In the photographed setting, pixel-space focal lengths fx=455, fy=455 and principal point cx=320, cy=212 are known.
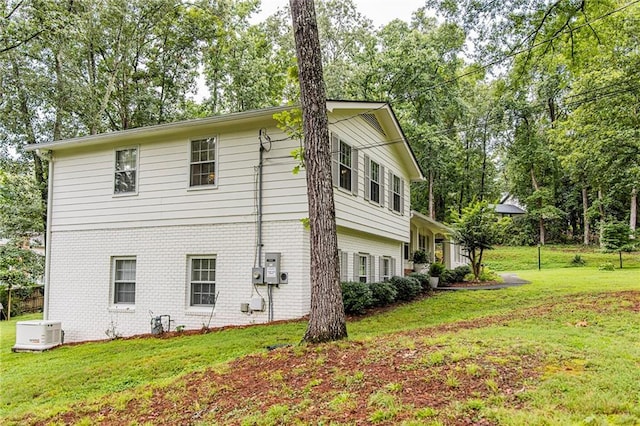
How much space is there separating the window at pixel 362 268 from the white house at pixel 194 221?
33 mm

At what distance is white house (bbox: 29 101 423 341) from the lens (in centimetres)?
1021

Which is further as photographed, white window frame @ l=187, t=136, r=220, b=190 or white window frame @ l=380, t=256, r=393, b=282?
white window frame @ l=380, t=256, r=393, b=282

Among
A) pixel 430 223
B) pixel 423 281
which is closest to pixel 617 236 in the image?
pixel 430 223

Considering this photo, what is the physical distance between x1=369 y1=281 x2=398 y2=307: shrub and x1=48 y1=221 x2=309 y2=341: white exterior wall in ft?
8.66

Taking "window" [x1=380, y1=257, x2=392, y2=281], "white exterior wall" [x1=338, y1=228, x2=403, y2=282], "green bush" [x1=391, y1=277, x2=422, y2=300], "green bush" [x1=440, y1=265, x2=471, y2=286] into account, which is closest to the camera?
"white exterior wall" [x1=338, y1=228, x2=403, y2=282]

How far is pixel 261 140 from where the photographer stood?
10461 mm

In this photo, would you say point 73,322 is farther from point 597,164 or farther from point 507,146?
point 507,146

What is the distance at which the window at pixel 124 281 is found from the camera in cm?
1178

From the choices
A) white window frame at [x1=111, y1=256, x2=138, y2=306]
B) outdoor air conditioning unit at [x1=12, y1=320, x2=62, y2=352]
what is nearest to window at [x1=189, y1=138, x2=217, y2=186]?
white window frame at [x1=111, y1=256, x2=138, y2=306]

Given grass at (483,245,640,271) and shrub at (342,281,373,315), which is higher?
grass at (483,245,640,271)

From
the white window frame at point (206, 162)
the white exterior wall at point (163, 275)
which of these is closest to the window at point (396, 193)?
the white exterior wall at point (163, 275)

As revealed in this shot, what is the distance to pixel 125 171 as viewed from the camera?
12109 millimetres

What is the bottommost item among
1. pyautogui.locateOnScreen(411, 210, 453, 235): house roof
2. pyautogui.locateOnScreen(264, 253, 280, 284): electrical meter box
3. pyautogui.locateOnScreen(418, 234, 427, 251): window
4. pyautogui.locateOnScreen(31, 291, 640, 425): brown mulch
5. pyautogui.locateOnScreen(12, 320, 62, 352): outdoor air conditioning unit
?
pyautogui.locateOnScreen(12, 320, 62, 352): outdoor air conditioning unit

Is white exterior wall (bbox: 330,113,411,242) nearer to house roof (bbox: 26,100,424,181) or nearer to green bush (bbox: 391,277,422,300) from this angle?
house roof (bbox: 26,100,424,181)
